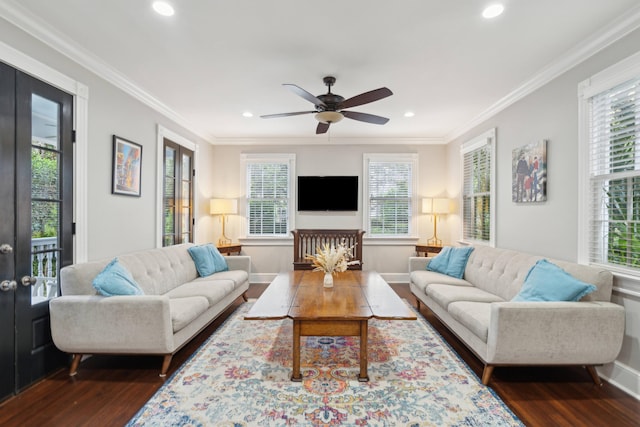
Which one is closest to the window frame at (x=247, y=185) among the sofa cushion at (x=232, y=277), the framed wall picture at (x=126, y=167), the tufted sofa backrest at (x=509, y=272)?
the sofa cushion at (x=232, y=277)

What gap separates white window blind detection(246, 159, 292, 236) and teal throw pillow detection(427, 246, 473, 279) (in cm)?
267

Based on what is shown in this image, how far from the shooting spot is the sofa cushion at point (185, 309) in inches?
97.9

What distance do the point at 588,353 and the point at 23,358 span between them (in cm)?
401

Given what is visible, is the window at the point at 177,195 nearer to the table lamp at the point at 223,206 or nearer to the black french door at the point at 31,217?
the table lamp at the point at 223,206

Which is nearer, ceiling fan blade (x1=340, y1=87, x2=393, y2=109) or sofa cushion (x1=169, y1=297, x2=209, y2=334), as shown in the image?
sofa cushion (x1=169, y1=297, x2=209, y2=334)

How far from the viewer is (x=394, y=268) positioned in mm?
5648

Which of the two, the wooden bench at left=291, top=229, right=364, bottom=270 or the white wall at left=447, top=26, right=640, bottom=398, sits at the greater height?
the white wall at left=447, top=26, right=640, bottom=398

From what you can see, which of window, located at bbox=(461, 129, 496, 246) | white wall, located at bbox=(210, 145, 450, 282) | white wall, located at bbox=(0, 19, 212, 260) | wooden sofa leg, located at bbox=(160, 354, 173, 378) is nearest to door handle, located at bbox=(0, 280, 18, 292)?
white wall, located at bbox=(0, 19, 212, 260)

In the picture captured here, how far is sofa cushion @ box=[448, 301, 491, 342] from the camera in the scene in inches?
92.2

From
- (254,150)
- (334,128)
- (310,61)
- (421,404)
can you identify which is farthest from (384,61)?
(254,150)

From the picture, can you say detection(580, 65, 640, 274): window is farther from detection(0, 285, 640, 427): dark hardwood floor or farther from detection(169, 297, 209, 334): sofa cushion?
detection(169, 297, 209, 334): sofa cushion

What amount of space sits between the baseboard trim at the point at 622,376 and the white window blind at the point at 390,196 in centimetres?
348


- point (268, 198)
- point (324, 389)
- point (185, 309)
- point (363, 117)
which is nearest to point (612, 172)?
point (363, 117)

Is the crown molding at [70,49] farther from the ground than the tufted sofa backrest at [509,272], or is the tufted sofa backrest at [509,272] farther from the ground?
the crown molding at [70,49]
